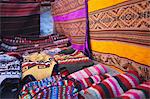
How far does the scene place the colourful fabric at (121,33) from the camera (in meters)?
1.05

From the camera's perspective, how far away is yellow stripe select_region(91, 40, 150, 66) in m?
1.05

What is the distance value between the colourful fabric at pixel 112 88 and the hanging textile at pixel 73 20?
771mm

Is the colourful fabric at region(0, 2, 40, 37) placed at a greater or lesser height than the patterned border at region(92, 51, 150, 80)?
greater

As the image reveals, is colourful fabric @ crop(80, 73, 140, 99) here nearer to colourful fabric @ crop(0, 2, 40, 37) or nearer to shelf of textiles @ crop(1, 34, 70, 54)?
shelf of textiles @ crop(1, 34, 70, 54)

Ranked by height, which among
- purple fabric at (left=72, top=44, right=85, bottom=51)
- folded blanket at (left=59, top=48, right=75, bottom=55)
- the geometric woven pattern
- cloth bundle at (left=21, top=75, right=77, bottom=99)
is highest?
the geometric woven pattern

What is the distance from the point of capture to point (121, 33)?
1244 millimetres

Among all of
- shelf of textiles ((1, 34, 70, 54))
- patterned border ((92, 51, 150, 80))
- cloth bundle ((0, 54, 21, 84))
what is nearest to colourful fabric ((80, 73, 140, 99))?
patterned border ((92, 51, 150, 80))

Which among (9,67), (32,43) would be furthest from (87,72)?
(32,43)

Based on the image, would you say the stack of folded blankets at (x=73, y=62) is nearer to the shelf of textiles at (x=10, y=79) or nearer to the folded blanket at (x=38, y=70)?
the folded blanket at (x=38, y=70)

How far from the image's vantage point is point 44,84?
119cm

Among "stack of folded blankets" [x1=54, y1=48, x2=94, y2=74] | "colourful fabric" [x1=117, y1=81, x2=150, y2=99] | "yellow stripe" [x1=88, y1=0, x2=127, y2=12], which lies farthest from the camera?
"stack of folded blankets" [x1=54, y1=48, x2=94, y2=74]

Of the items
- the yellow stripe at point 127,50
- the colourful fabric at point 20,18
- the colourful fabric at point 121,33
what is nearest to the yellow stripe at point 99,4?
the colourful fabric at point 121,33

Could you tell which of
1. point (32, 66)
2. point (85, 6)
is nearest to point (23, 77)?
point (32, 66)

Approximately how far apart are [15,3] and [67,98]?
1.69 meters
